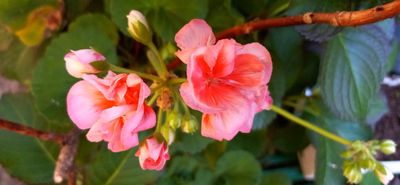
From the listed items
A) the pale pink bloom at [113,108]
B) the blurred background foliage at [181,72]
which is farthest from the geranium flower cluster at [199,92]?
the blurred background foliage at [181,72]

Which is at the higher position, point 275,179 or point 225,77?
point 225,77

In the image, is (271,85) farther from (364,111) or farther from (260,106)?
(260,106)

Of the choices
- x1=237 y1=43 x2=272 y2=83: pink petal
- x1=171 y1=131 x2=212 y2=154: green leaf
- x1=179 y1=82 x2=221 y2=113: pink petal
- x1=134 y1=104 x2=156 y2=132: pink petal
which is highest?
x1=237 y1=43 x2=272 y2=83: pink petal

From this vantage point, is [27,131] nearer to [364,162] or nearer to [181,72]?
[181,72]

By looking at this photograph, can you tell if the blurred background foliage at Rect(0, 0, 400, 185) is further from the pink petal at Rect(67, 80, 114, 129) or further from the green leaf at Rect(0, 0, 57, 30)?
the pink petal at Rect(67, 80, 114, 129)

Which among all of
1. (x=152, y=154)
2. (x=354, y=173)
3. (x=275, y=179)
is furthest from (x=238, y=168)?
(x=152, y=154)

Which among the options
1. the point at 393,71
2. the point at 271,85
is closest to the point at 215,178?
the point at 271,85

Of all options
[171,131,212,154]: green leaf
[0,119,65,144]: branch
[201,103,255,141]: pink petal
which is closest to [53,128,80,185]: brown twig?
[0,119,65,144]: branch

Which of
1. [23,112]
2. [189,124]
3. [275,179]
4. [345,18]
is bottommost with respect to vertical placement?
[275,179]
